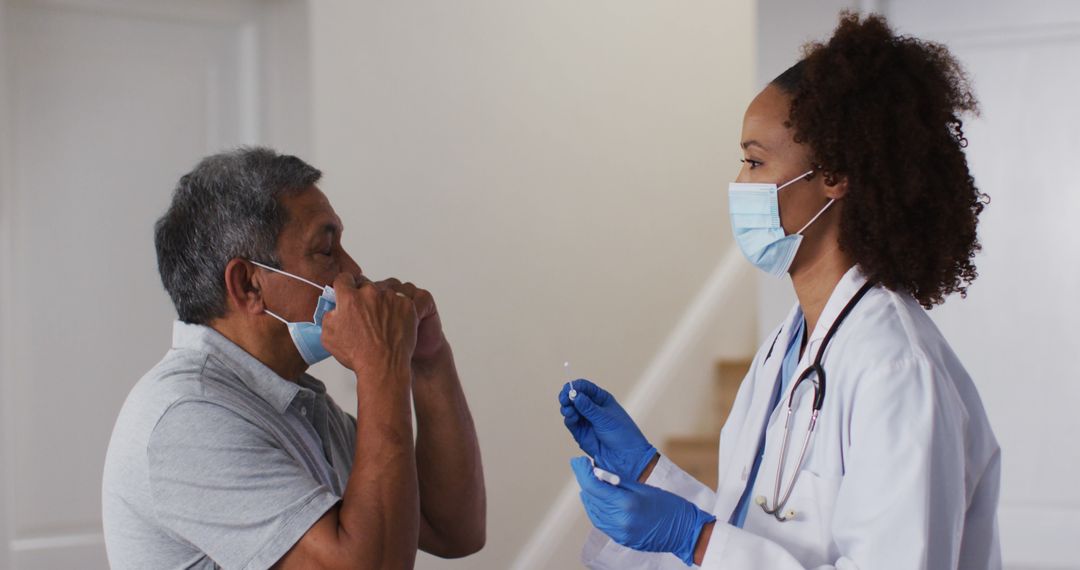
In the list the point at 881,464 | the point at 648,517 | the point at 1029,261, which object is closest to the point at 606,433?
the point at 648,517

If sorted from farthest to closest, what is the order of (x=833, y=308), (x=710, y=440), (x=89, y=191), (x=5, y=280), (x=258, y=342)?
(x=710, y=440)
(x=89, y=191)
(x=5, y=280)
(x=258, y=342)
(x=833, y=308)

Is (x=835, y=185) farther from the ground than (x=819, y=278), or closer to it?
farther from the ground

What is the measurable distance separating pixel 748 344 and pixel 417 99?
1991 mm

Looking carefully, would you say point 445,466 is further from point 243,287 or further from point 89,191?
point 89,191

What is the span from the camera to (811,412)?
1.45m

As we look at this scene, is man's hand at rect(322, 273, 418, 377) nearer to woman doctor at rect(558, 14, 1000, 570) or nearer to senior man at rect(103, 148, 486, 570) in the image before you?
senior man at rect(103, 148, 486, 570)

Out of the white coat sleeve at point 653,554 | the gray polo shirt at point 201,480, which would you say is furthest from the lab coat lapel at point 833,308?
the gray polo shirt at point 201,480

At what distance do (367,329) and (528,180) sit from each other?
206 centimetres

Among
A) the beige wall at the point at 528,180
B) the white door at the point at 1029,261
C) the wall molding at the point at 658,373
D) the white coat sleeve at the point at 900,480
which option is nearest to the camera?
the white coat sleeve at the point at 900,480

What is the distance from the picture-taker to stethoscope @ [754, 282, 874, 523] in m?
1.43

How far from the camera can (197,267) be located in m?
1.61

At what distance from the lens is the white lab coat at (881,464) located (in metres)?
1.29

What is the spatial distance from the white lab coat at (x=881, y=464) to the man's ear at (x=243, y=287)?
29.6 inches

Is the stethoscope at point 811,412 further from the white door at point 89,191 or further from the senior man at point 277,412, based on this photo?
the white door at point 89,191
